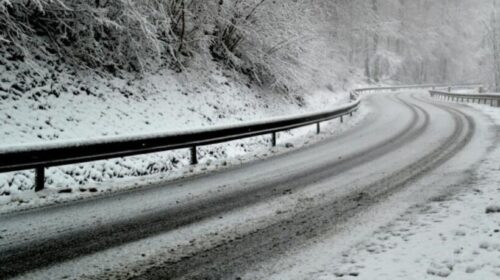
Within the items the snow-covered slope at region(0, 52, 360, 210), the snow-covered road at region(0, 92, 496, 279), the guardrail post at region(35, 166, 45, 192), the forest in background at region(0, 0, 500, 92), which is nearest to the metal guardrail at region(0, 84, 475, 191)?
the guardrail post at region(35, 166, 45, 192)

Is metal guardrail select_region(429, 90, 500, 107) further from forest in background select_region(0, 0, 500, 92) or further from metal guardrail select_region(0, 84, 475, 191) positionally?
metal guardrail select_region(0, 84, 475, 191)

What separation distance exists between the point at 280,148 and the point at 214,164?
3.31 metres

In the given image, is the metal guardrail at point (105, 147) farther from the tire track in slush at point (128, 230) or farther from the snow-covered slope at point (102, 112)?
the tire track in slush at point (128, 230)

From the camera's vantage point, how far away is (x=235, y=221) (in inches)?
240

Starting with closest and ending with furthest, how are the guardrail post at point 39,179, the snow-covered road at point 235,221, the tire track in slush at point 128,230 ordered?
the snow-covered road at point 235,221
the tire track in slush at point 128,230
the guardrail post at point 39,179

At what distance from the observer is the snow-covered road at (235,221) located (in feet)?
14.9

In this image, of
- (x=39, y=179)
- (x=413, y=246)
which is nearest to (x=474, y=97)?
(x=413, y=246)

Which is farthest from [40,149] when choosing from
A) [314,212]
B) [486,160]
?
[486,160]

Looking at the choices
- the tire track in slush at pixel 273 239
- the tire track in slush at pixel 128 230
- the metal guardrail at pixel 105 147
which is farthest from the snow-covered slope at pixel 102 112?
the tire track in slush at pixel 273 239

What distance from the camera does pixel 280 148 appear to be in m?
13.8

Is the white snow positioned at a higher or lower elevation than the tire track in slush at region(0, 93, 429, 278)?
higher

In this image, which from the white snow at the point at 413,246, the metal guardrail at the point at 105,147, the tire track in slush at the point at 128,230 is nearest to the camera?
the white snow at the point at 413,246

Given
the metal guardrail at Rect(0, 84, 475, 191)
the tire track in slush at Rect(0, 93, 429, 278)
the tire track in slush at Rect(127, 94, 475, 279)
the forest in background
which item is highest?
the forest in background

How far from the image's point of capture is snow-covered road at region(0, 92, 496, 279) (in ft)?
14.9
